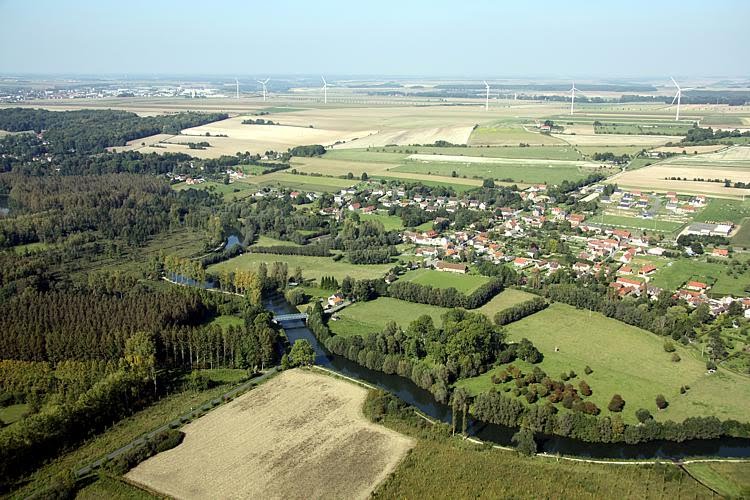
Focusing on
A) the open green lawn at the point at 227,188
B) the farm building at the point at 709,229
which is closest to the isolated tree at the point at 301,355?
the farm building at the point at 709,229

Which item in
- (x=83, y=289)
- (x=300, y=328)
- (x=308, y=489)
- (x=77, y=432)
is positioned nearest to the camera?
(x=308, y=489)

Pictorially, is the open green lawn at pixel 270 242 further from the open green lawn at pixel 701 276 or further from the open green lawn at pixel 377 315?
the open green lawn at pixel 701 276

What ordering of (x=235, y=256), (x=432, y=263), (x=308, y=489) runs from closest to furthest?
(x=308, y=489) < (x=432, y=263) < (x=235, y=256)

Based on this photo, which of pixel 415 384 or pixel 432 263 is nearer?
pixel 415 384

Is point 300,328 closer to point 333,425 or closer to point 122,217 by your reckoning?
point 333,425

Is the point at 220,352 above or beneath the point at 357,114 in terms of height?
beneath

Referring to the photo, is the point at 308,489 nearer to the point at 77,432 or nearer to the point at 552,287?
the point at 77,432

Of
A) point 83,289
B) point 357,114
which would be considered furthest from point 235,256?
point 357,114
